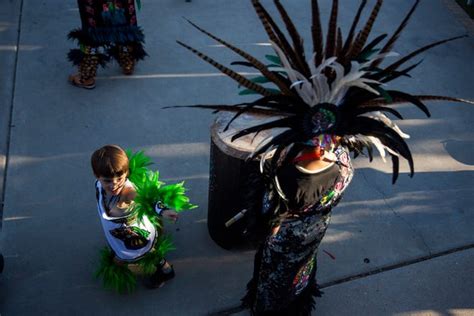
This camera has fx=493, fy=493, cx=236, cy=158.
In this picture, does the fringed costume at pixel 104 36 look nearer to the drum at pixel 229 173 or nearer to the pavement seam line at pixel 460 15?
the drum at pixel 229 173

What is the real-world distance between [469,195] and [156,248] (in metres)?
2.51

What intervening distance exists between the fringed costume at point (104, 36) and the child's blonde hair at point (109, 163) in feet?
7.06

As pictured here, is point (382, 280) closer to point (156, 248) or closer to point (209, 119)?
point (156, 248)

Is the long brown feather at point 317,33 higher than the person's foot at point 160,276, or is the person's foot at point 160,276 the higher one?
the long brown feather at point 317,33

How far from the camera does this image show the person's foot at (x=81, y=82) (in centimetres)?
469

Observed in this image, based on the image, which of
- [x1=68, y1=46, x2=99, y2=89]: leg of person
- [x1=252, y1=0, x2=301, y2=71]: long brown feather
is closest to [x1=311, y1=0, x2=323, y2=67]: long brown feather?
[x1=252, y1=0, x2=301, y2=71]: long brown feather

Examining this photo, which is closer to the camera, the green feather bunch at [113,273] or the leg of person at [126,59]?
the green feather bunch at [113,273]

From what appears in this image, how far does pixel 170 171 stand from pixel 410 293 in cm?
200

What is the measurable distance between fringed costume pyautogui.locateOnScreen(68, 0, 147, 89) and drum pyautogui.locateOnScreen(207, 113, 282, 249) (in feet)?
6.10

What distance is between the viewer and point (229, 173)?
9.68 ft

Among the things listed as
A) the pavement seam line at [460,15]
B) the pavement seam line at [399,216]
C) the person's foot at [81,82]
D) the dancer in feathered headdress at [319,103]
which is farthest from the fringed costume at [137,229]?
the pavement seam line at [460,15]

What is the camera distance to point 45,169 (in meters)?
3.91

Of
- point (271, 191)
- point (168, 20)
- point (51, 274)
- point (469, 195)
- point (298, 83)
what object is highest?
point (298, 83)

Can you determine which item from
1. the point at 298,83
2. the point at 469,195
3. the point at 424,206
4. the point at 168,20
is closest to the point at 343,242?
the point at 424,206
